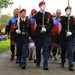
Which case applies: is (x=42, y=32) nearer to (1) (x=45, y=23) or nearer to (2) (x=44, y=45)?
(1) (x=45, y=23)

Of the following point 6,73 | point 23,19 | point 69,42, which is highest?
point 23,19

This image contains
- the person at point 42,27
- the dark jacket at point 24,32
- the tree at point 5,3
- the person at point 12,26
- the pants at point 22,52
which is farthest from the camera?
the tree at point 5,3

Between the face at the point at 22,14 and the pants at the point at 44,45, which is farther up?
the face at the point at 22,14

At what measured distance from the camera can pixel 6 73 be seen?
1025 centimetres

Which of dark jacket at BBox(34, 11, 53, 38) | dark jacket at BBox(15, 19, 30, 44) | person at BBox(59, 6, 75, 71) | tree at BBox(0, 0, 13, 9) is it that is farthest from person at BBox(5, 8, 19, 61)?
tree at BBox(0, 0, 13, 9)

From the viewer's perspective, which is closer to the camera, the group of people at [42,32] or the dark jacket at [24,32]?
the group of people at [42,32]

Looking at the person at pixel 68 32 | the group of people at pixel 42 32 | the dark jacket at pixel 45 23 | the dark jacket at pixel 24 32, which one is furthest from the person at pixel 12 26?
the person at pixel 68 32

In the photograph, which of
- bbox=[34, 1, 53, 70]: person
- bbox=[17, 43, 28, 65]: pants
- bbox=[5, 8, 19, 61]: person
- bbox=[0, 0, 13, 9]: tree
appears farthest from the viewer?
bbox=[0, 0, 13, 9]: tree

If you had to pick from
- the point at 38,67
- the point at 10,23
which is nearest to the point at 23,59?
the point at 38,67

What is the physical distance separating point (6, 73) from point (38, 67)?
1.66 m

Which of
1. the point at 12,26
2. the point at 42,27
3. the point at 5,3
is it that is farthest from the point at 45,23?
the point at 5,3

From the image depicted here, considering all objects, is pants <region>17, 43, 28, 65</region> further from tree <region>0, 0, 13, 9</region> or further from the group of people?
tree <region>0, 0, 13, 9</region>

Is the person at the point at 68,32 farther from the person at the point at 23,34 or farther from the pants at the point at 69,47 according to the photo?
the person at the point at 23,34

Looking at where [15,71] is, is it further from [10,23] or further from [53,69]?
[10,23]
